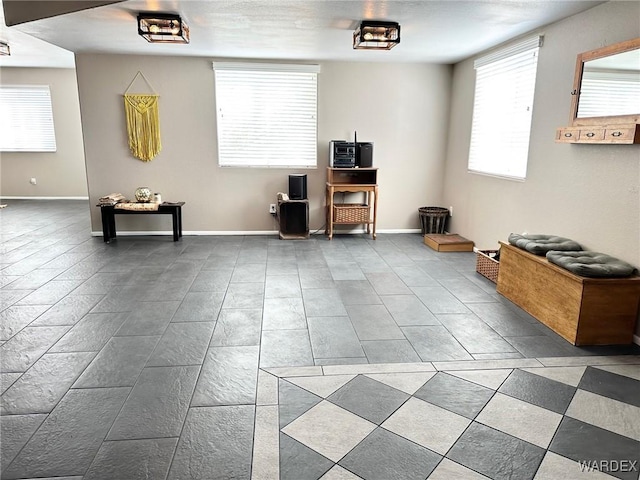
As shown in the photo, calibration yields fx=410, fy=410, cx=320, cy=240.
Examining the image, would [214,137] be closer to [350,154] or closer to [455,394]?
[350,154]

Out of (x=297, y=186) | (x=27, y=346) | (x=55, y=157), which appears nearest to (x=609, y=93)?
(x=297, y=186)

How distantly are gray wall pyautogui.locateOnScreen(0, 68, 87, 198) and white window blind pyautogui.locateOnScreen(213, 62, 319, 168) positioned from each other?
4590 mm

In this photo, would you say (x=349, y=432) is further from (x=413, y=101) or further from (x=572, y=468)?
(x=413, y=101)

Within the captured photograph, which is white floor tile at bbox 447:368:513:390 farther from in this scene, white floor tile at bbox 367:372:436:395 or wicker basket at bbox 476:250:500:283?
wicker basket at bbox 476:250:500:283

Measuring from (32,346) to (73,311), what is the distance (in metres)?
0.56

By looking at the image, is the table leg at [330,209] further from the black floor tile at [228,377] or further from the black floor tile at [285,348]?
the black floor tile at [228,377]

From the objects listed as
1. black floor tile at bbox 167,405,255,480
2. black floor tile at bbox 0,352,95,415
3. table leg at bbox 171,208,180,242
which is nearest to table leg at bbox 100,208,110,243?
table leg at bbox 171,208,180,242

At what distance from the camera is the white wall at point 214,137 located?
17.7 feet

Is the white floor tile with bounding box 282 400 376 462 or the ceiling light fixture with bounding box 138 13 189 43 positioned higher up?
the ceiling light fixture with bounding box 138 13 189 43

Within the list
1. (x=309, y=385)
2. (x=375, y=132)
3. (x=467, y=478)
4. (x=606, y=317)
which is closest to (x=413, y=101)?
(x=375, y=132)

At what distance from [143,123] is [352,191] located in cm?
293

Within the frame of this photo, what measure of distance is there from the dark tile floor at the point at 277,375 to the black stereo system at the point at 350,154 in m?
1.87

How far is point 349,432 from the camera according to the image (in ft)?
6.05

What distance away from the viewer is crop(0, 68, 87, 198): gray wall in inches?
320
